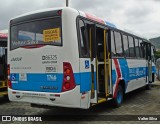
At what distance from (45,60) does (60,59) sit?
490mm

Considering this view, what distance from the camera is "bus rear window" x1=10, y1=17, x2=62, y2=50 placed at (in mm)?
7625

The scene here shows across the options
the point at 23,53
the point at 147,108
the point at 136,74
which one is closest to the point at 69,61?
the point at 23,53

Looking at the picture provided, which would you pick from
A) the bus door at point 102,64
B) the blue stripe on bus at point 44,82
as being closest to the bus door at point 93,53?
the blue stripe on bus at point 44,82

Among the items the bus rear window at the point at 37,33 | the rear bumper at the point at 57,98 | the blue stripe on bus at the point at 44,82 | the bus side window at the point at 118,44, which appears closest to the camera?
the rear bumper at the point at 57,98

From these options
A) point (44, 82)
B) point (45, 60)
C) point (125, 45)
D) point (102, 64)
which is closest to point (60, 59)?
point (45, 60)

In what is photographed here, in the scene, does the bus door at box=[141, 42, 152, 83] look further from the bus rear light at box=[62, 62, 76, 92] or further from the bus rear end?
the bus rear light at box=[62, 62, 76, 92]

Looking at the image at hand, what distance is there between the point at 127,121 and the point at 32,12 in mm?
4078

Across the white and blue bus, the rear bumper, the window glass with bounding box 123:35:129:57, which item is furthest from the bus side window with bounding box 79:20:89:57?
the window glass with bounding box 123:35:129:57

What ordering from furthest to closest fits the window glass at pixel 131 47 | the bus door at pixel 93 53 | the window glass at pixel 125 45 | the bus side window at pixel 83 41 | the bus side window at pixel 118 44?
Result: 1. the window glass at pixel 131 47
2. the window glass at pixel 125 45
3. the bus side window at pixel 118 44
4. the bus door at pixel 93 53
5. the bus side window at pixel 83 41

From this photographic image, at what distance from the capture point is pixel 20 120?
8227 mm

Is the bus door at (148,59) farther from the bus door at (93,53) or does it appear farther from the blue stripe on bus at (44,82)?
the blue stripe on bus at (44,82)

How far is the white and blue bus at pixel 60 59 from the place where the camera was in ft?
24.2

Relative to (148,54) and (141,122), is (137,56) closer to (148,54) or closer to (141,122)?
(148,54)

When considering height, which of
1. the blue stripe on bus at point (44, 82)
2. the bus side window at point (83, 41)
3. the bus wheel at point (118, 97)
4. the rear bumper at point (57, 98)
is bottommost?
the bus wheel at point (118, 97)
